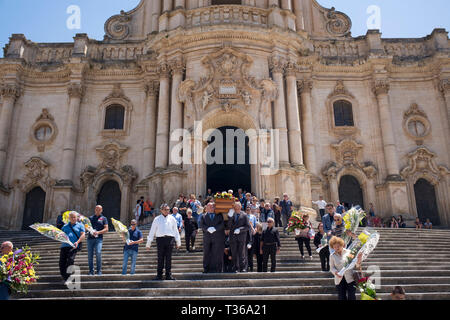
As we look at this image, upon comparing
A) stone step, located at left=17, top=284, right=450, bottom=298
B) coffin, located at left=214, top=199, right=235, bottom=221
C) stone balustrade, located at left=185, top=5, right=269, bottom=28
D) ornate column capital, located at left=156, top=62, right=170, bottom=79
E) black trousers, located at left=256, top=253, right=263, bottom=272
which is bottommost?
stone step, located at left=17, top=284, right=450, bottom=298

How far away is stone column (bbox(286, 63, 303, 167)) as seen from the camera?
20.8 meters

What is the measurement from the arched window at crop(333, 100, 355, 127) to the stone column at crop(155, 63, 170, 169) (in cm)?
1019

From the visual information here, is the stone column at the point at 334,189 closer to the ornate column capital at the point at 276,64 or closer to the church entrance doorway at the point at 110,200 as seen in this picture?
the ornate column capital at the point at 276,64

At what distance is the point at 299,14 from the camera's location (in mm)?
25109

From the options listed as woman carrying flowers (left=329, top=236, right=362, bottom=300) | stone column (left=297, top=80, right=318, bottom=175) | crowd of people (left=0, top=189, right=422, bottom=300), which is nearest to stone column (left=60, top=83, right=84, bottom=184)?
stone column (left=297, top=80, right=318, bottom=175)

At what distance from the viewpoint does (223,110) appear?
68.3 feet

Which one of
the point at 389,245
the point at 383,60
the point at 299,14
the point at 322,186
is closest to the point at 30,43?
the point at 299,14

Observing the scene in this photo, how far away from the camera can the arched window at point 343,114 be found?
950 inches

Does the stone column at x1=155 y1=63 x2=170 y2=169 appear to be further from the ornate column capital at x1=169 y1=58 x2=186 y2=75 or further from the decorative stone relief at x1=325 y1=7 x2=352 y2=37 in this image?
the decorative stone relief at x1=325 y1=7 x2=352 y2=37

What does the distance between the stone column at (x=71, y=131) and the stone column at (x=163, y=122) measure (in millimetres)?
5139

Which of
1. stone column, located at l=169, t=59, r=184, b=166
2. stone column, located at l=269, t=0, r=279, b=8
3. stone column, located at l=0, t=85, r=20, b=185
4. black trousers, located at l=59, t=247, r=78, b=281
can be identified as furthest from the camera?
stone column, located at l=269, t=0, r=279, b=8

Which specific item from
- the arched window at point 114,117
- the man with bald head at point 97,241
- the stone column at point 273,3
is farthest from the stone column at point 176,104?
Answer: the man with bald head at point 97,241
